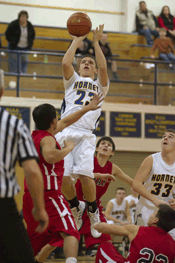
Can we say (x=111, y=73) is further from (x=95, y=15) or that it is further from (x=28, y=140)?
(x=28, y=140)

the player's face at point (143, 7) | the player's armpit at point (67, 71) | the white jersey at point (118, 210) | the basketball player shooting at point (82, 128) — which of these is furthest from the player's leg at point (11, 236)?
the player's face at point (143, 7)

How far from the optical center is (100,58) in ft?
17.6

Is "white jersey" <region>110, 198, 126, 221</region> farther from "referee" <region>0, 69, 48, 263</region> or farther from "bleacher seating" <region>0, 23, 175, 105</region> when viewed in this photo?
"referee" <region>0, 69, 48, 263</region>

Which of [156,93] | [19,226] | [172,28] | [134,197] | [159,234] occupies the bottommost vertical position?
[134,197]

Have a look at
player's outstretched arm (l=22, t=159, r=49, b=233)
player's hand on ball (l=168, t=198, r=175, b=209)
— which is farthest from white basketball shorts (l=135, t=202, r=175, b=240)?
player's outstretched arm (l=22, t=159, r=49, b=233)

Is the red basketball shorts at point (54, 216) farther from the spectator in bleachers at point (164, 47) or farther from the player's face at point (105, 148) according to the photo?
the spectator in bleachers at point (164, 47)

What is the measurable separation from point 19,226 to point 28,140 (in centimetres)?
57

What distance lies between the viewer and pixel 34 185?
2.64 meters

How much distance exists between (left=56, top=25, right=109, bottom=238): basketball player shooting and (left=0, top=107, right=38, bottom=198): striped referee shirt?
2.62m

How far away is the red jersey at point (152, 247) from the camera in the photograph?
3.66 meters

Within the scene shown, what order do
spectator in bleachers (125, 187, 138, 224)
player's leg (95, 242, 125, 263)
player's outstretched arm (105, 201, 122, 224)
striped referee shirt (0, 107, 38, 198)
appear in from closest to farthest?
striped referee shirt (0, 107, 38, 198) → player's leg (95, 242, 125, 263) → player's outstretched arm (105, 201, 122, 224) → spectator in bleachers (125, 187, 138, 224)

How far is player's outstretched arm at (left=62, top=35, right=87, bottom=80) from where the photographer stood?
521 cm

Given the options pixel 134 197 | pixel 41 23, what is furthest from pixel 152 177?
pixel 41 23

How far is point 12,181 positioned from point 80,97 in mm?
2981
